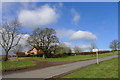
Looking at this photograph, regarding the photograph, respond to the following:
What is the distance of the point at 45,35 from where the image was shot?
4584 cm

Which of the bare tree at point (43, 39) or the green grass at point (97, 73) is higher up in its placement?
the bare tree at point (43, 39)

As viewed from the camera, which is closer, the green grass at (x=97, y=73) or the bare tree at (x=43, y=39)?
the green grass at (x=97, y=73)

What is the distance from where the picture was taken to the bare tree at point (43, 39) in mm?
45812

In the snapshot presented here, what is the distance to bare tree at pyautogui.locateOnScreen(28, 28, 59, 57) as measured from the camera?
150ft

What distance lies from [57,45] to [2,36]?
2195cm

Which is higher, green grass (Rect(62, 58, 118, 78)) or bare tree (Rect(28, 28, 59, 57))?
bare tree (Rect(28, 28, 59, 57))

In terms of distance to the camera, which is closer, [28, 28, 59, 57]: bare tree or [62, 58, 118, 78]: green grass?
[62, 58, 118, 78]: green grass

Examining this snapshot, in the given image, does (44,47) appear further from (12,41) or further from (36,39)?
(12,41)

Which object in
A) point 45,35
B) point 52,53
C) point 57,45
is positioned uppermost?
point 45,35

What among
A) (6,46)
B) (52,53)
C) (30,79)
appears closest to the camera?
(30,79)

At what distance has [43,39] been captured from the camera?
4600 centimetres

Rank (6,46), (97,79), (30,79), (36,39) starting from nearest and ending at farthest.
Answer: (97,79) < (30,79) < (6,46) < (36,39)

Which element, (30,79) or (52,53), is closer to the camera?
(30,79)

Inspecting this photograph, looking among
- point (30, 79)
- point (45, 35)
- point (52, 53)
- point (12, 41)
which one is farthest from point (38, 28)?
point (30, 79)
